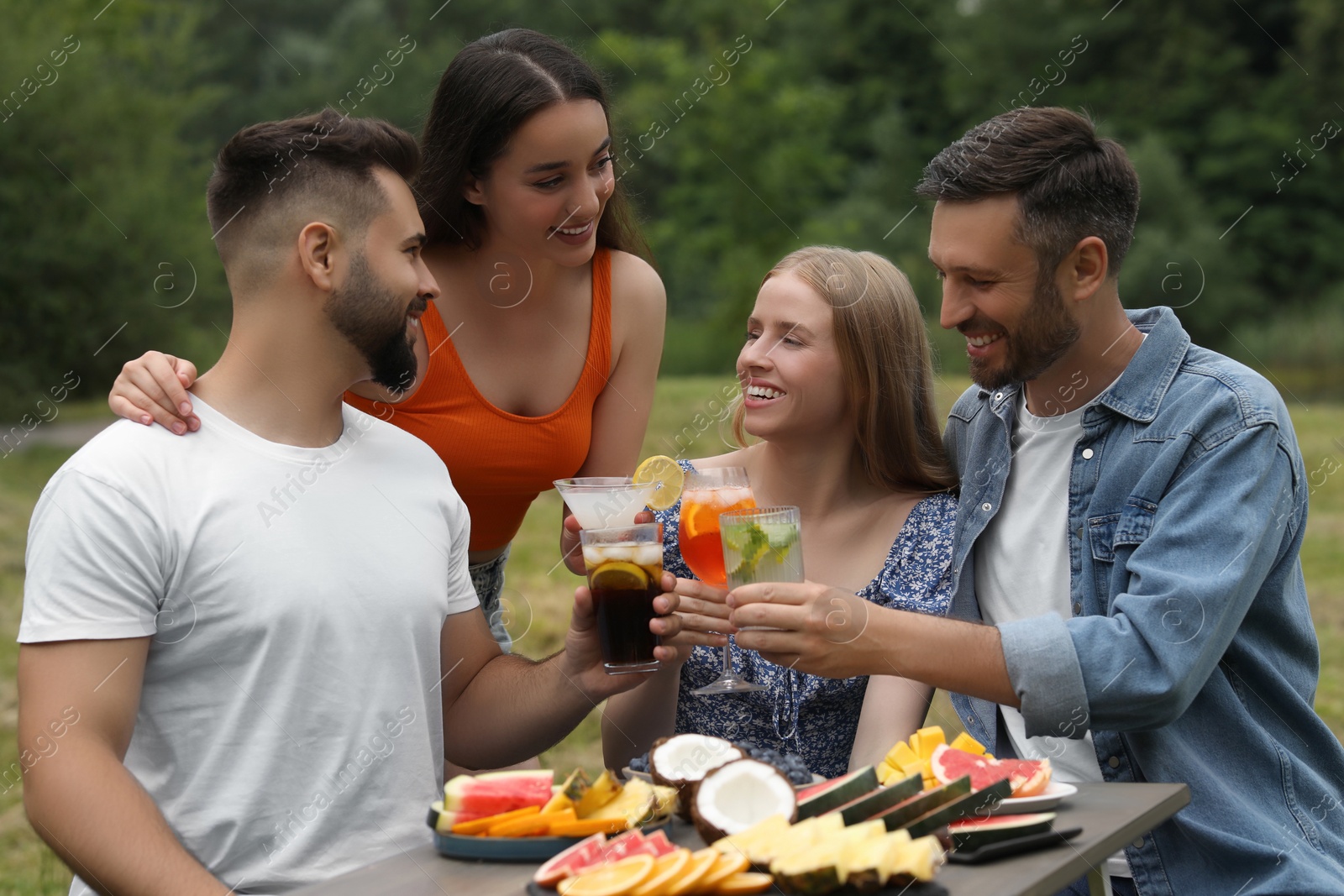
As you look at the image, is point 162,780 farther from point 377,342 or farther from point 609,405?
point 609,405

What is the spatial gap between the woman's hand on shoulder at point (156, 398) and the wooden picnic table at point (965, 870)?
1.12 meters

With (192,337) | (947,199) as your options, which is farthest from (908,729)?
(192,337)

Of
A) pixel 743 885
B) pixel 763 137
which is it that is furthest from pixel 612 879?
pixel 763 137

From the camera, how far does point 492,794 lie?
2320mm

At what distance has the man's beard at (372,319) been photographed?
3.01 meters

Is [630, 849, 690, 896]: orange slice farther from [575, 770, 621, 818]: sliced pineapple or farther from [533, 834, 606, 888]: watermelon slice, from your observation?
[575, 770, 621, 818]: sliced pineapple

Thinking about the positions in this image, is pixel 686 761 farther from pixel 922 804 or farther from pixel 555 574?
pixel 555 574

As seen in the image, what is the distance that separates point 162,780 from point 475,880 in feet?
2.99

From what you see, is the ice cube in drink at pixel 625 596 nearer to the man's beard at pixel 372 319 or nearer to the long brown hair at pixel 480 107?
the man's beard at pixel 372 319

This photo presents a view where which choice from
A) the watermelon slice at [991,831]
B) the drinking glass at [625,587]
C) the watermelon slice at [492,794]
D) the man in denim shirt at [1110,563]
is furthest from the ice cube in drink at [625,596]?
the watermelon slice at [991,831]

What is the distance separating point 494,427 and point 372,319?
0.97 m

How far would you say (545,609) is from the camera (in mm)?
8719

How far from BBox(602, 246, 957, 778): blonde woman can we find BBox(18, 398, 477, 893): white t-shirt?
0.99 m

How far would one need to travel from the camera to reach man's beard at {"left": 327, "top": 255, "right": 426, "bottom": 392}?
3006mm
